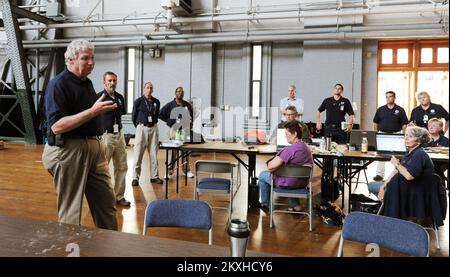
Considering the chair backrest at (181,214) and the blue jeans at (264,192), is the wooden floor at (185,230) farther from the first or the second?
the chair backrest at (181,214)

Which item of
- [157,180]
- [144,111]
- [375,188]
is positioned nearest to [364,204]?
[375,188]

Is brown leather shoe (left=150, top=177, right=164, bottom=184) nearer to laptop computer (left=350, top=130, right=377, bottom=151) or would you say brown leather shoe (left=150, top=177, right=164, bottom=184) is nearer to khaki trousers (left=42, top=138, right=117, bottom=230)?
laptop computer (left=350, top=130, right=377, bottom=151)

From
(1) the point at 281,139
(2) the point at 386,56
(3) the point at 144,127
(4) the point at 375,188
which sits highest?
(2) the point at 386,56

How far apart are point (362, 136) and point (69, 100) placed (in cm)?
346

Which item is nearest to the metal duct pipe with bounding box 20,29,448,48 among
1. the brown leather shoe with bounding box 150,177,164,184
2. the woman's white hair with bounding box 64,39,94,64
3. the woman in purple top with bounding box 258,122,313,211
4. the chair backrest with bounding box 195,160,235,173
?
the woman in purple top with bounding box 258,122,313,211

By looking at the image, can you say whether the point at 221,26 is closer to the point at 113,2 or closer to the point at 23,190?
the point at 113,2

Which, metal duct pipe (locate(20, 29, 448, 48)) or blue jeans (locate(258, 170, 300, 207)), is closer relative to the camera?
blue jeans (locate(258, 170, 300, 207))

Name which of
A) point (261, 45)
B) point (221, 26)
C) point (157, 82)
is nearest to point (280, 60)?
point (261, 45)

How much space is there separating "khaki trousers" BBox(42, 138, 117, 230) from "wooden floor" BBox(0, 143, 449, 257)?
3.23ft

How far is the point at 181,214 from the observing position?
2012 mm

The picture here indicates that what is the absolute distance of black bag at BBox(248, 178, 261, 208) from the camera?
447 centimetres

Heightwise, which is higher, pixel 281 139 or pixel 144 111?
pixel 144 111

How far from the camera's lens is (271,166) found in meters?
3.76

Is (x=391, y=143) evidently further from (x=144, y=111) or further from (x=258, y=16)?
(x=258, y=16)
